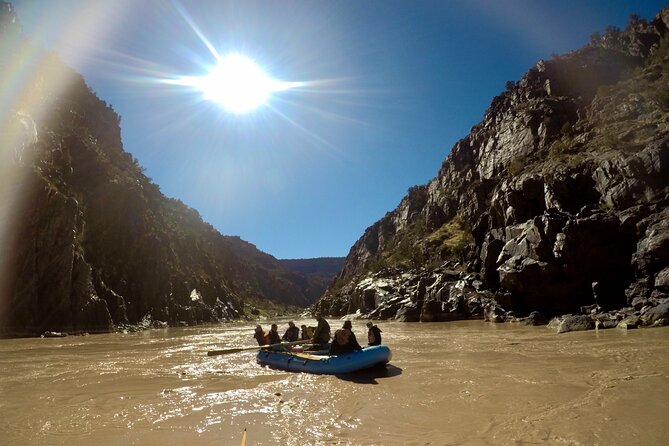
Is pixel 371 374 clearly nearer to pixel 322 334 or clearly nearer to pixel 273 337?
pixel 322 334

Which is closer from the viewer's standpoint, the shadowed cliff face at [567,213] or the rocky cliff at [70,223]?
the shadowed cliff face at [567,213]

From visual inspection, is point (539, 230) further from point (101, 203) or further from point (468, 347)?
point (101, 203)

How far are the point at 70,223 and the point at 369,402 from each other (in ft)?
139

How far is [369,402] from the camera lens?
9656mm

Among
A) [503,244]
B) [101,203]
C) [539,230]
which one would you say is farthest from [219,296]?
[539,230]

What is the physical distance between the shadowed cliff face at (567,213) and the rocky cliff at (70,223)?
32.3 meters

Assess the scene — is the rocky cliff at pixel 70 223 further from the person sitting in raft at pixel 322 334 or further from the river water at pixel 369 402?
the person sitting in raft at pixel 322 334

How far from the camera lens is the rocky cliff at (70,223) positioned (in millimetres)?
37625

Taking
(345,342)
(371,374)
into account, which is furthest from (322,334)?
(371,374)

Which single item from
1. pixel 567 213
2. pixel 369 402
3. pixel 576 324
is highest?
pixel 567 213

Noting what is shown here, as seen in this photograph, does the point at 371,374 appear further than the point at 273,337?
No

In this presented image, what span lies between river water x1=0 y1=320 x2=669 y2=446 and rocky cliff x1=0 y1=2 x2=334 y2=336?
82.6ft

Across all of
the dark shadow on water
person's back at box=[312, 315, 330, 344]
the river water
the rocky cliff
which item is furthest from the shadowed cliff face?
the rocky cliff

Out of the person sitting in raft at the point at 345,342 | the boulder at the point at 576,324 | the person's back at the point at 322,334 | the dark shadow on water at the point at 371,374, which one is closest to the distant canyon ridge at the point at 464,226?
the boulder at the point at 576,324
